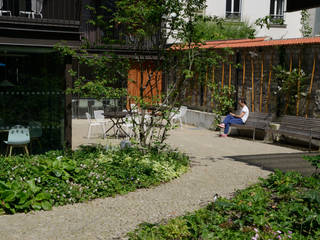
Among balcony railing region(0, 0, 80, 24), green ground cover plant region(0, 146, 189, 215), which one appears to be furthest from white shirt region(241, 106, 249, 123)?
balcony railing region(0, 0, 80, 24)

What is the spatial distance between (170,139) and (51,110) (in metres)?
3.88

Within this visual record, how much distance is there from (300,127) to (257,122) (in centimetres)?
168

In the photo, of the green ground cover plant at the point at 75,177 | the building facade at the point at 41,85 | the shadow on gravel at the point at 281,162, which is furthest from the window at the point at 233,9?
the green ground cover plant at the point at 75,177

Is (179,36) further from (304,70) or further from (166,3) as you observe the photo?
(304,70)

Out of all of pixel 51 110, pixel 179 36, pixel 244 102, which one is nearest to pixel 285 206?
pixel 179 36

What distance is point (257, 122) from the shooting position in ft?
42.8

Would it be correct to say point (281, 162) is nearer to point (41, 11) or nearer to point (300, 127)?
point (300, 127)

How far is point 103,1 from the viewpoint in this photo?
22.2m

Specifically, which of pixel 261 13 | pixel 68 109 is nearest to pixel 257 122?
pixel 68 109

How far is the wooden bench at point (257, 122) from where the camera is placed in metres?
→ 12.8

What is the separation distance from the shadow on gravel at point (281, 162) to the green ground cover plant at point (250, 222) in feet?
8.92

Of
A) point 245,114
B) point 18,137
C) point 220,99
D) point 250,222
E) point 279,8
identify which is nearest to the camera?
point 250,222

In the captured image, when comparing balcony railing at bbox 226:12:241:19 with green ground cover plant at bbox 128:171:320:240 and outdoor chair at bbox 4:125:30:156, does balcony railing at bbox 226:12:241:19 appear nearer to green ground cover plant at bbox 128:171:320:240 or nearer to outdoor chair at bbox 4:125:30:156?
outdoor chair at bbox 4:125:30:156

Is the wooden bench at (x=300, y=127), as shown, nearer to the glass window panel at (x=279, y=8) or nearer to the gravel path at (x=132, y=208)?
the gravel path at (x=132, y=208)
